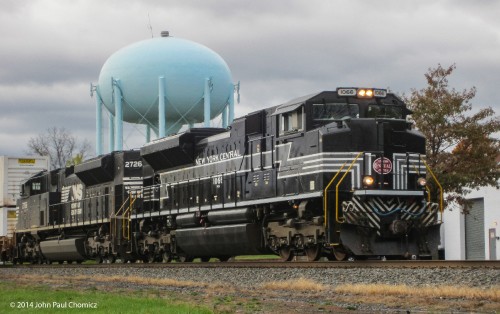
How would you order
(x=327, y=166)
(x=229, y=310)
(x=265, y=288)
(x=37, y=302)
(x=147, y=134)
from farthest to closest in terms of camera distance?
1. (x=147, y=134)
2. (x=327, y=166)
3. (x=265, y=288)
4. (x=37, y=302)
5. (x=229, y=310)

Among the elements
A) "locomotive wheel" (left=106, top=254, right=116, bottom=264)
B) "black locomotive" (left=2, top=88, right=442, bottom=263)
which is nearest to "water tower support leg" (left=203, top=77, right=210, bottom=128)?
"locomotive wheel" (left=106, top=254, right=116, bottom=264)

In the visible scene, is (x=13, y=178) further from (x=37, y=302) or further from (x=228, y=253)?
(x=37, y=302)

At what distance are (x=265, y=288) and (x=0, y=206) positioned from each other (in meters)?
25.7

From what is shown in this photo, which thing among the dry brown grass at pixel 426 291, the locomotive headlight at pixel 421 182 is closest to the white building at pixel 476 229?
the locomotive headlight at pixel 421 182

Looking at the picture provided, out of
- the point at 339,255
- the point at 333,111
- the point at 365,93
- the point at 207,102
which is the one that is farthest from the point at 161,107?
the point at 339,255

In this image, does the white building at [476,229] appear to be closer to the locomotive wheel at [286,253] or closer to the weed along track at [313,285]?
the locomotive wheel at [286,253]

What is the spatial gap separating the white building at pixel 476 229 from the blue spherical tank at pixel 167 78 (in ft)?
48.7

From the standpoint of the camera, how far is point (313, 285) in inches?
557

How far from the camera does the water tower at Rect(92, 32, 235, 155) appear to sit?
148ft

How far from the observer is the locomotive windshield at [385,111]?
1911 cm

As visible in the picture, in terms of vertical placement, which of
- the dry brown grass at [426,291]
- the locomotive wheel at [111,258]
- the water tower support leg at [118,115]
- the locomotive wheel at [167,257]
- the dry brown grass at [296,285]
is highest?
the water tower support leg at [118,115]

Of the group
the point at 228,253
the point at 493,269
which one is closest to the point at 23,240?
the point at 228,253

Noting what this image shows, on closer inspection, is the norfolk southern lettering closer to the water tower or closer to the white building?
the white building

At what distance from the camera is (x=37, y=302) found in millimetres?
13375
